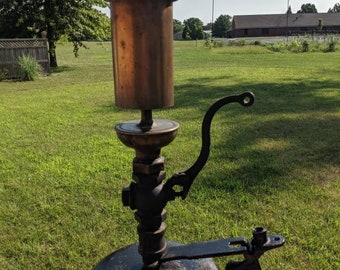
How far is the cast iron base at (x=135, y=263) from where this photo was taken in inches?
40.2

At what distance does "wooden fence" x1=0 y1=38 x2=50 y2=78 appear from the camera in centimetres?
1226

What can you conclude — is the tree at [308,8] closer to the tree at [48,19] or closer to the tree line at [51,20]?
the tree line at [51,20]

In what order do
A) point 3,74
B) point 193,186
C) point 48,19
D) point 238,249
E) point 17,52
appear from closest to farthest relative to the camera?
point 238,249, point 193,186, point 3,74, point 17,52, point 48,19

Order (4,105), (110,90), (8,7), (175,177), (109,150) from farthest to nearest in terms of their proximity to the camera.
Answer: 1. (8,7)
2. (110,90)
3. (4,105)
4. (109,150)
5. (175,177)

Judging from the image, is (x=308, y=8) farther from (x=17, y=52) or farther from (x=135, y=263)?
(x=135, y=263)

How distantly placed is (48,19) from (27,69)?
3.98 m

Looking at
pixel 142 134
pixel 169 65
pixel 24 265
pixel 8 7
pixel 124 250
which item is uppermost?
pixel 8 7

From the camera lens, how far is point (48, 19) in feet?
49.8

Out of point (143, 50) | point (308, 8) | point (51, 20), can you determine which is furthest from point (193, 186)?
point (308, 8)

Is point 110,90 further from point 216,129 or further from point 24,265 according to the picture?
point 24,265

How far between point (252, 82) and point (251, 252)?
9173 mm

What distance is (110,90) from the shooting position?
30.2 feet

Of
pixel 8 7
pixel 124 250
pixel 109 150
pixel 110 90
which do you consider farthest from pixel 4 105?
pixel 8 7

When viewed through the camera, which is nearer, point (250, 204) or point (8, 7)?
point (250, 204)
